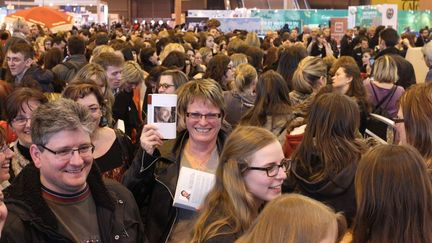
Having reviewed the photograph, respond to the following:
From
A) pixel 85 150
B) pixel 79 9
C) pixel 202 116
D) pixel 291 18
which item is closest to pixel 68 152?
pixel 85 150

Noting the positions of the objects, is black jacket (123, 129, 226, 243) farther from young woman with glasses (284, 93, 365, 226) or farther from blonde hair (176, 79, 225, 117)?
young woman with glasses (284, 93, 365, 226)

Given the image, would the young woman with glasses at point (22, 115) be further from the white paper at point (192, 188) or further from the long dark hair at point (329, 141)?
the long dark hair at point (329, 141)

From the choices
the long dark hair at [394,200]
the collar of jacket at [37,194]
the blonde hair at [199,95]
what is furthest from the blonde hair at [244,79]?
the long dark hair at [394,200]

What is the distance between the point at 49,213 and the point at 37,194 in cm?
10

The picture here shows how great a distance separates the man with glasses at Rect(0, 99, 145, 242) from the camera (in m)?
2.54

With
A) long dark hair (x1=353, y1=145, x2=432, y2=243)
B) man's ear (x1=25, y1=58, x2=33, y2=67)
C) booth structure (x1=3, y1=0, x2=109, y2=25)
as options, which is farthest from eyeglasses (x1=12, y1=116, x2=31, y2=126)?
booth structure (x1=3, y1=0, x2=109, y2=25)

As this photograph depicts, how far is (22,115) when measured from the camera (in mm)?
3953

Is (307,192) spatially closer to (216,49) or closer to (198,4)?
(216,49)

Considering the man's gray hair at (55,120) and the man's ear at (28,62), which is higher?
the man's gray hair at (55,120)

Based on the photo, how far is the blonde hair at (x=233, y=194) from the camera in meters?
2.65

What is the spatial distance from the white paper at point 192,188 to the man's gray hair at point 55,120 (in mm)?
651

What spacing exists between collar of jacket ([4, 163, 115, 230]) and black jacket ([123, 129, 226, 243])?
2.13ft

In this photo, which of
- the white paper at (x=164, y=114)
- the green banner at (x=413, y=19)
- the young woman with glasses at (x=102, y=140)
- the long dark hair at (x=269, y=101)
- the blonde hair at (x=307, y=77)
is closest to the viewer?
the white paper at (x=164, y=114)

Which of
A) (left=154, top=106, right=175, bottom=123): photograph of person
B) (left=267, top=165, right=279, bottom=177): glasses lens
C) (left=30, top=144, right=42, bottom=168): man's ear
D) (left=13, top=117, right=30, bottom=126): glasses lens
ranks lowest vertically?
(left=267, top=165, right=279, bottom=177): glasses lens
